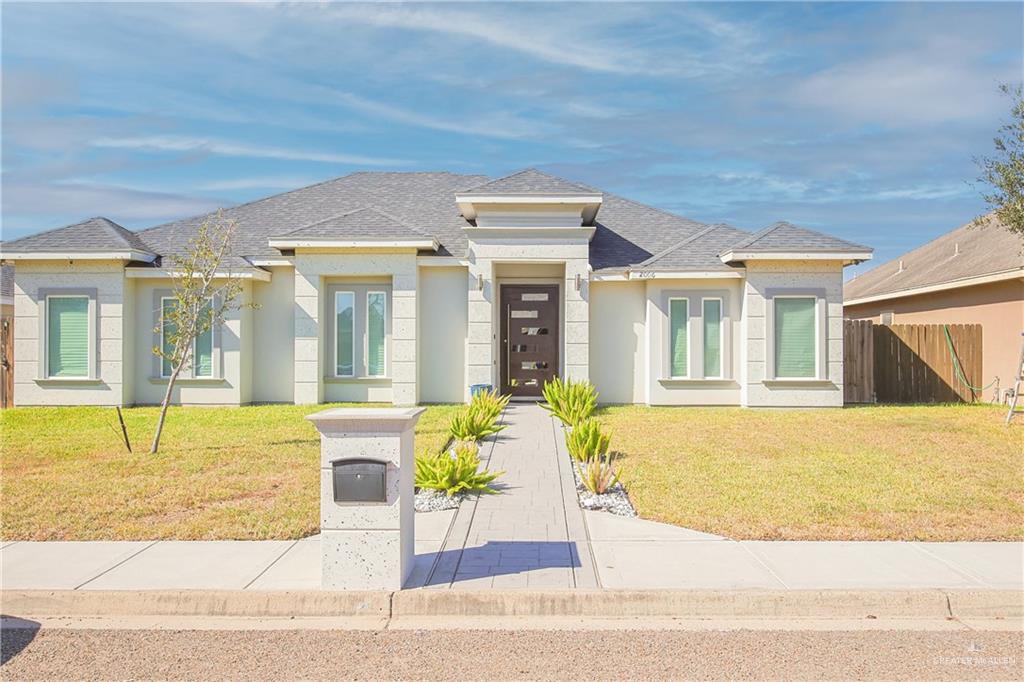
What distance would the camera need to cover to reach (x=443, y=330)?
703 inches

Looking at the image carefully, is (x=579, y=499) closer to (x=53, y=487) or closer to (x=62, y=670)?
(x=62, y=670)

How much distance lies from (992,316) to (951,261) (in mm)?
4478

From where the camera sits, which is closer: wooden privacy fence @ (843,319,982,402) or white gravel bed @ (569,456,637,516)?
white gravel bed @ (569,456,637,516)

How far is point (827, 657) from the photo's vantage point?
15.8 feet

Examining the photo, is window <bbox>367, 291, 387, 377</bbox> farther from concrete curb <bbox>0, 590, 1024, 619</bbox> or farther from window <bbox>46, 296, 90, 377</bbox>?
concrete curb <bbox>0, 590, 1024, 619</bbox>

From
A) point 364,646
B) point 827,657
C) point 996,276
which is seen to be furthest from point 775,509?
point 996,276

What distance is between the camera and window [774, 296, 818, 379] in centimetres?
1714

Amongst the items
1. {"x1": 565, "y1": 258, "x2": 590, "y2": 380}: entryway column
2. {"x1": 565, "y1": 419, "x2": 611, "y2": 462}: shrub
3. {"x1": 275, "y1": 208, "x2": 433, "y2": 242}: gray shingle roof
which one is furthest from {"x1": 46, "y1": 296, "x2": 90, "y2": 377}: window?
{"x1": 565, "y1": 419, "x2": 611, "y2": 462}: shrub

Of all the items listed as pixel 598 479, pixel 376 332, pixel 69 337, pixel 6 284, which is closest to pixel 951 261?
pixel 376 332

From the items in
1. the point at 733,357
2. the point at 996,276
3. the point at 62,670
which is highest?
the point at 996,276

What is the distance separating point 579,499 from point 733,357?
31.9 ft

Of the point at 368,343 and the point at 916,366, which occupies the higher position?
the point at 368,343

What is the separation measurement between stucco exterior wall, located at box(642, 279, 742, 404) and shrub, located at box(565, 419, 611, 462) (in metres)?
6.56

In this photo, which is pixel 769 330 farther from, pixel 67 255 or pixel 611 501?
pixel 67 255
